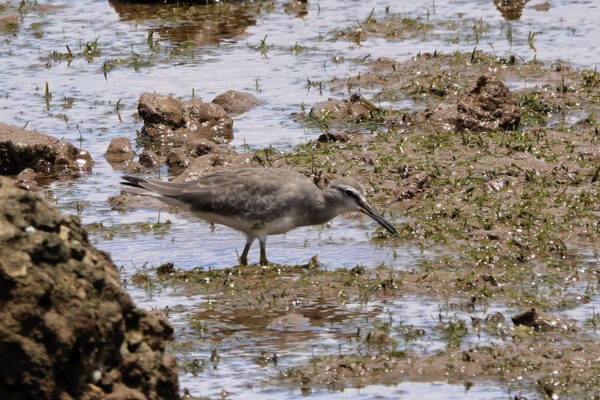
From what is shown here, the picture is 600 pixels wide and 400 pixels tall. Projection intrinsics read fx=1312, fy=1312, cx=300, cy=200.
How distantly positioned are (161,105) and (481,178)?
4202 millimetres

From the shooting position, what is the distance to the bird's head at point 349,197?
11.1 metres

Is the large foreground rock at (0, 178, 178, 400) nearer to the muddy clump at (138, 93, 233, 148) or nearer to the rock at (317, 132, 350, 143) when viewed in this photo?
the rock at (317, 132, 350, 143)

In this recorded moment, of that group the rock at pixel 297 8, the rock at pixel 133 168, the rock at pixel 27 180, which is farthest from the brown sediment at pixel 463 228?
the rock at pixel 297 8

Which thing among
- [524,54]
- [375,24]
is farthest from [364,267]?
[375,24]

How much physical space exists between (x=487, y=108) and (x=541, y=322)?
557 centimetres

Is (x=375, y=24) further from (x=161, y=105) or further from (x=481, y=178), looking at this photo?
(x=481, y=178)

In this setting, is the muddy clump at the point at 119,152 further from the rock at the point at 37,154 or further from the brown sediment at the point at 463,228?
the brown sediment at the point at 463,228

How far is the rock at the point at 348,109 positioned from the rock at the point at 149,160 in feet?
7.05

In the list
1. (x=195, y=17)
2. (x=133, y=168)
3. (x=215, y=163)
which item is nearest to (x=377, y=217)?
(x=215, y=163)

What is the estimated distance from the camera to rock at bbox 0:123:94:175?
1375 cm

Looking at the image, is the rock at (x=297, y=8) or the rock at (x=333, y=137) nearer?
the rock at (x=333, y=137)

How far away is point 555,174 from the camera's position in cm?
1231

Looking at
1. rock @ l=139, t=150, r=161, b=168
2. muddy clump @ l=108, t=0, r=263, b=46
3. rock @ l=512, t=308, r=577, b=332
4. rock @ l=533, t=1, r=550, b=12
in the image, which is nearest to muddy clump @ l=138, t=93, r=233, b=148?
rock @ l=139, t=150, r=161, b=168

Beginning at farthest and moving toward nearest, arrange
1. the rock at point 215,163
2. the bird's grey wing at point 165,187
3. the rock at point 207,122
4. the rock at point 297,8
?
the rock at point 297,8
the rock at point 207,122
the rock at point 215,163
the bird's grey wing at point 165,187
